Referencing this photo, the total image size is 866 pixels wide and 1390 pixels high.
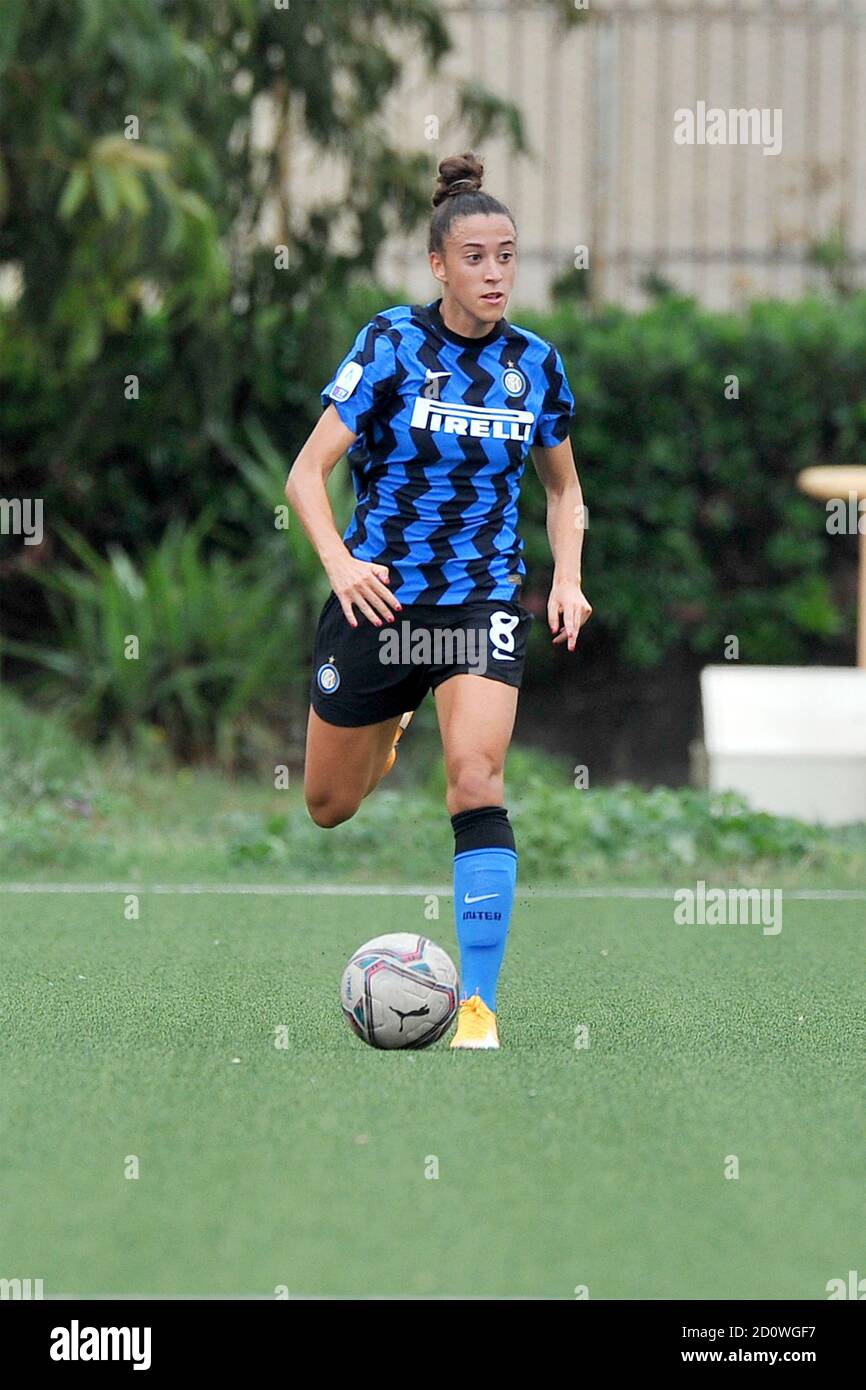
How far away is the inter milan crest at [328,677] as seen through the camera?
5.44 metres

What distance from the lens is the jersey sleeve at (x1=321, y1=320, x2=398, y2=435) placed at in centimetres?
519

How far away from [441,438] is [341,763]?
0.94 m

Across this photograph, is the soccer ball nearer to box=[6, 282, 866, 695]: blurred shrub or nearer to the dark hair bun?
the dark hair bun

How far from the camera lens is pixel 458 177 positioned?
17.5 ft

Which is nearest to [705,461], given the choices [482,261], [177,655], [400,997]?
[177,655]

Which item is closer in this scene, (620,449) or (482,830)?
(482,830)

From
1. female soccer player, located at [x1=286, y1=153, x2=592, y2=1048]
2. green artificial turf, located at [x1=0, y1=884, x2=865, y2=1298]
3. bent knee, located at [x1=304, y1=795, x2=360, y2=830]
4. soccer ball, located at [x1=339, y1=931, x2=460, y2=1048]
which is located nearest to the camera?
green artificial turf, located at [x1=0, y1=884, x2=865, y2=1298]

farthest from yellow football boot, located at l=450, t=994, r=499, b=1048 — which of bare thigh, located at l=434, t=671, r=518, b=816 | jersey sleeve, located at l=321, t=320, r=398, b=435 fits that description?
jersey sleeve, located at l=321, t=320, r=398, b=435

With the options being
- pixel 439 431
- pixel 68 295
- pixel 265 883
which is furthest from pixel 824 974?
pixel 68 295

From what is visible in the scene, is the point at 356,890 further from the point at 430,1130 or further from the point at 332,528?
the point at 430,1130

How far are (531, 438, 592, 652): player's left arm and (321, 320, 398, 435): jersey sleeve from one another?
0.51 m

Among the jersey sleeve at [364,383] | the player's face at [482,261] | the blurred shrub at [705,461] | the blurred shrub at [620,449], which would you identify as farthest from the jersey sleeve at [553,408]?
the blurred shrub at [705,461]
